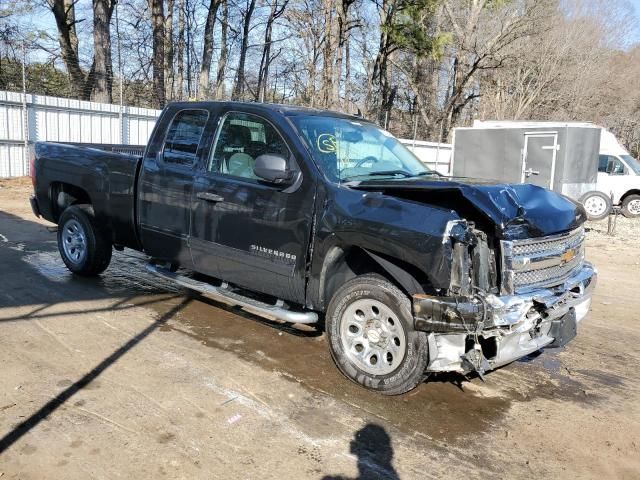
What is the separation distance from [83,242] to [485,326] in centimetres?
468

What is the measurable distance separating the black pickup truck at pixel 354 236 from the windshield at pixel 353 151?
15 mm

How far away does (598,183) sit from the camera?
17234 mm

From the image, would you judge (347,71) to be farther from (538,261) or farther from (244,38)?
(538,261)

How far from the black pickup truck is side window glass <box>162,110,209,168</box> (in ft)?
0.05

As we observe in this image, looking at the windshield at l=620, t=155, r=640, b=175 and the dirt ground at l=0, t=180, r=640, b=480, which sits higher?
the windshield at l=620, t=155, r=640, b=175

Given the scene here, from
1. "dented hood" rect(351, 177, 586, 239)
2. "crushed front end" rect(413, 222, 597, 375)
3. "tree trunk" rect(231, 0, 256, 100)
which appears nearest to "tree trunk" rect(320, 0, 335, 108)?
"dented hood" rect(351, 177, 586, 239)

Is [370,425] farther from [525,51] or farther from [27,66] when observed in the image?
[525,51]

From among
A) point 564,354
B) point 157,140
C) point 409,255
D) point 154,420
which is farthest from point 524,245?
point 157,140

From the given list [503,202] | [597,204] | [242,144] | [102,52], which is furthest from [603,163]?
[102,52]

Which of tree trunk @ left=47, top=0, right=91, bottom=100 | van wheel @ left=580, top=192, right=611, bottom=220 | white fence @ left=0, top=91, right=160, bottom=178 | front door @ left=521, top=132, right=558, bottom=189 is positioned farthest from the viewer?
tree trunk @ left=47, top=0, right=91, bottom=100

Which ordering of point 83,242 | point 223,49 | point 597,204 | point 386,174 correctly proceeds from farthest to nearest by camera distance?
point 223,49 → point 597,204 → point 83,242 → point 386,174

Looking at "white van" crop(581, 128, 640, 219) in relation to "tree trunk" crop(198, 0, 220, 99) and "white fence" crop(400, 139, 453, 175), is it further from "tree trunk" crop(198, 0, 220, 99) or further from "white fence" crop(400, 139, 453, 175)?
"tree trunk" crop(198, 0, 220, 99)

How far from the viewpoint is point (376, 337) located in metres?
4.07

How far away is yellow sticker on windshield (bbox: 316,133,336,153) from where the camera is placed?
4691mm
